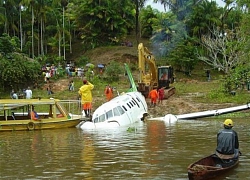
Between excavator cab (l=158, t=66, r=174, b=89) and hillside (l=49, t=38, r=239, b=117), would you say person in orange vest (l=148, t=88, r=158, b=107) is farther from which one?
excavator cab (l=158, t=66, r=174, b=89)

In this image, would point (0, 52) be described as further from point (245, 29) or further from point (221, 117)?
point (245, 29)

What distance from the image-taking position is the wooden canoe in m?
11.7

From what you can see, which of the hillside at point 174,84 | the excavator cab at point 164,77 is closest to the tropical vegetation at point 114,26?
the hillside at point 174,84

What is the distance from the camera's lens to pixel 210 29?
224ft

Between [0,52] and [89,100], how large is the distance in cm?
2704

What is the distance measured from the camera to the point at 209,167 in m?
12.0

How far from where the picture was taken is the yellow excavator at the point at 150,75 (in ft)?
130

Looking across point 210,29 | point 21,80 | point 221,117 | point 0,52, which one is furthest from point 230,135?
point 210,29

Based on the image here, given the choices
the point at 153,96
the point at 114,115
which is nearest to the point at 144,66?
the point at 153,96

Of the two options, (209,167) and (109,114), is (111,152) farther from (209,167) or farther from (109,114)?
(109,114)

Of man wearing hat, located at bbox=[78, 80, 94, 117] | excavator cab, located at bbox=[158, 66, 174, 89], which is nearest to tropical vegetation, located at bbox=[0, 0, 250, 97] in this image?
excavator cab, located at bbox=[158, 66, 174, 89]

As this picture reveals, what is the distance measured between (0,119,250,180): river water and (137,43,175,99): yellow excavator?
14.9 metres

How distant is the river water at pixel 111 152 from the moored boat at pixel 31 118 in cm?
61

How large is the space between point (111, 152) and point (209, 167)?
220 inches
